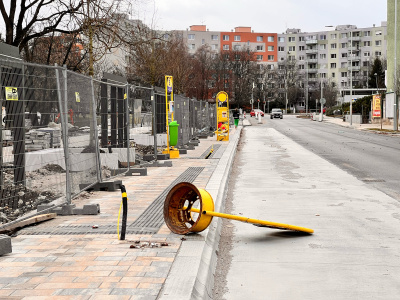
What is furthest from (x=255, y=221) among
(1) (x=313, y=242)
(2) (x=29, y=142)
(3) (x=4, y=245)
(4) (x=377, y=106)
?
(4) (x=377, y=106)

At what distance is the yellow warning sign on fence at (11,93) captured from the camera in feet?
21.6

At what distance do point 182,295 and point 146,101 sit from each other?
1162 cm

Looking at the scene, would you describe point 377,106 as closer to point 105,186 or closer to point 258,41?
point 105,186

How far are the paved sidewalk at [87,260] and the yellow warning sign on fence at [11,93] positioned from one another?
1.56 m

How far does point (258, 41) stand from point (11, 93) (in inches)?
5663

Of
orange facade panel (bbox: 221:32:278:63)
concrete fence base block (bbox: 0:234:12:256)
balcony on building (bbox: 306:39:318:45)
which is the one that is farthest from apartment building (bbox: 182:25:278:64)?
concrete fence base block (bbox: 0:234:12:256)

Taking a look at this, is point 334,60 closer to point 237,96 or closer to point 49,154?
Result: point 237,96

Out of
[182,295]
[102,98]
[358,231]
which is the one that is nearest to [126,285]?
[182,295]

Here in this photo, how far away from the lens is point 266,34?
14750 cm

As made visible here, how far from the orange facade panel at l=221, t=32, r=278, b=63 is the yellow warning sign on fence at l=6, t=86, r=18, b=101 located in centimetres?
13574

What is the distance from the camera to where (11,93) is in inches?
263

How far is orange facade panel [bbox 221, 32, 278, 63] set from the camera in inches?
5610

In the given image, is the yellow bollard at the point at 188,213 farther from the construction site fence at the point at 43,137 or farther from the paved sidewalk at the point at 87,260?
the construction site fence at the point at 43,137

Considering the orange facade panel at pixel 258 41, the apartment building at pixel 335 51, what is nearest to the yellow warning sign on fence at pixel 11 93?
the apartment building at pixel 335 51
